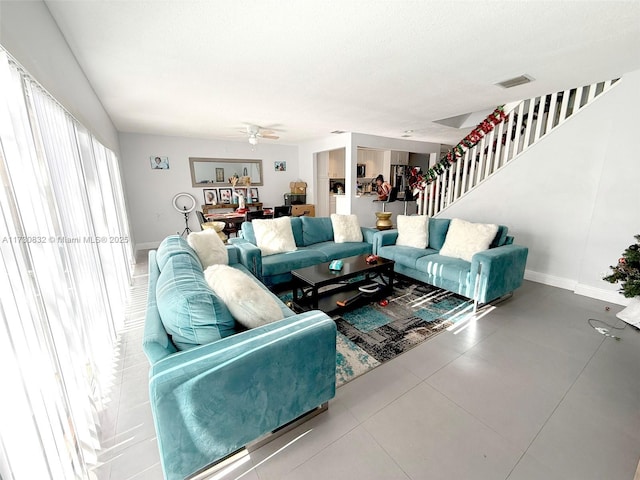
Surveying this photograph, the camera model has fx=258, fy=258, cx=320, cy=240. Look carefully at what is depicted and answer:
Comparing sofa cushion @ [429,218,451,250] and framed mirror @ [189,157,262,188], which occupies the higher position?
framed mirror @ [189,157,262,188]

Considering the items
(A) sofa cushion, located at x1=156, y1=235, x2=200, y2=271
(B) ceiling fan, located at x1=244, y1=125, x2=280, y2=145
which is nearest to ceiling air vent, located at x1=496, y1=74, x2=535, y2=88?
(B) ceiling fan, located at x1=244, y1=125, x2=280, y2=145

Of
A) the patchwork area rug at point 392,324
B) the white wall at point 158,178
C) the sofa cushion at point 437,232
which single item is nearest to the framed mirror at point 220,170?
the white wall at point 158,178

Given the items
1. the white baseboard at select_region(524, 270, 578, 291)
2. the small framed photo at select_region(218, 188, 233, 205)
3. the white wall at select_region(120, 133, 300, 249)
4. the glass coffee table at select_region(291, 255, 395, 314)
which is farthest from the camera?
the small framed photo at select_region(218, 188, 233, 205)

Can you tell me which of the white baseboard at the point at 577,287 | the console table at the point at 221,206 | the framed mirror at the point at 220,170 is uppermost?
the framed mirror at the point at 220,170

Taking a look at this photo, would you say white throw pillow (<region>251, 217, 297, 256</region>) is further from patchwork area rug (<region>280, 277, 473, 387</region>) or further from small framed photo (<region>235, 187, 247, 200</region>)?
small framed photo (<region>235, 187, 247, 200</region>)

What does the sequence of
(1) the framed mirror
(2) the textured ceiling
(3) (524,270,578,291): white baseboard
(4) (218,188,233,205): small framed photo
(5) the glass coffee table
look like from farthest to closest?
(4) (218,188,233,205): small framed photo < (1) the framed mirror < (3) (524,270,578,291): white baseboard < (5) the glass coffee table < (2) the textured ceiling

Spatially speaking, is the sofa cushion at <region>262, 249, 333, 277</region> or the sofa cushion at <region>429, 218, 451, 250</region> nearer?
the sofa cushion at <region>262, 249, 333, 277</region>

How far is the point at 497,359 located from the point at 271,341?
6.03ft

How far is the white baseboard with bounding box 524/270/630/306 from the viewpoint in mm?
2856

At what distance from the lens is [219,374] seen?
44.0 inches

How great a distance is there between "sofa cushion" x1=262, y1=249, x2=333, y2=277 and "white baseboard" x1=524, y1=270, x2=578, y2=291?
289 cm

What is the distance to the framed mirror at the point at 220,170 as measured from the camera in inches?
238

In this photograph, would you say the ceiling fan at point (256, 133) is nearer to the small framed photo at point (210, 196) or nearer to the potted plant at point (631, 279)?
the small framed photo at point (210, 196)

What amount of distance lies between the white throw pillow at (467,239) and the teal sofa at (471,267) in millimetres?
90
